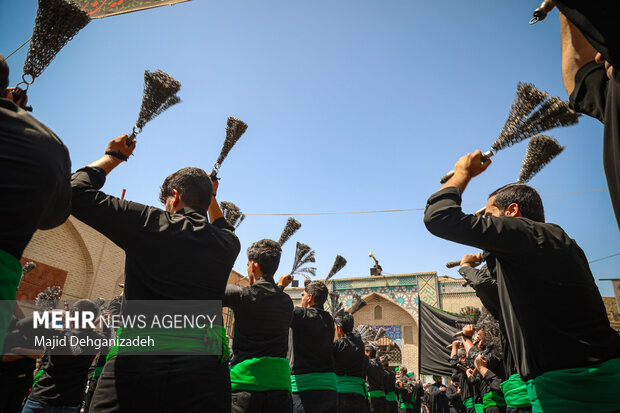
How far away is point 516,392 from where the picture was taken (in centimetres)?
304

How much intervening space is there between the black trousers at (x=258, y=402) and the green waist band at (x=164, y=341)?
43.3 inches

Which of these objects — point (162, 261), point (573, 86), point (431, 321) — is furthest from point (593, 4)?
point (431, 321)

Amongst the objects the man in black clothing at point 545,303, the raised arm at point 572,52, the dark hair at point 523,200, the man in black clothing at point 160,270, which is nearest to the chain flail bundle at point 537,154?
the dark hair at point 523,200

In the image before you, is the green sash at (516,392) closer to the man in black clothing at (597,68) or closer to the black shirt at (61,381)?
the man in black clothing at (597,68)

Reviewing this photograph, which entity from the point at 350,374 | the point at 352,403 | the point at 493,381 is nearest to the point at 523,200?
the point at 493,381

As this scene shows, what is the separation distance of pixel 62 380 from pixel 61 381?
0.01 meters

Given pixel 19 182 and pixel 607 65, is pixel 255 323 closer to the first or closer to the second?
pixel 19 182

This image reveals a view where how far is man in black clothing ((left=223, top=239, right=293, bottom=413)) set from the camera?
2836mm

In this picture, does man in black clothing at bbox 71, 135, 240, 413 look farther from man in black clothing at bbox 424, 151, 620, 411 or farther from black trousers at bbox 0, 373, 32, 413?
black trousers at bbox 0, 373, 32, 413

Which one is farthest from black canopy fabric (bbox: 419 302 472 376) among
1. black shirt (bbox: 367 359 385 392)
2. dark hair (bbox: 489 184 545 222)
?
dark hair (bbox: 489 184 545 222)

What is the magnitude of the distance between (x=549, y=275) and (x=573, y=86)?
3.07ft

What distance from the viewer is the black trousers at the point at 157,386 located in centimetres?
165

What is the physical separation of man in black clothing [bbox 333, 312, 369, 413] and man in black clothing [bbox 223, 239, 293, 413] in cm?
243

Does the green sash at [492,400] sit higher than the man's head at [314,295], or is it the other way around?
the man's head at [314,295]
